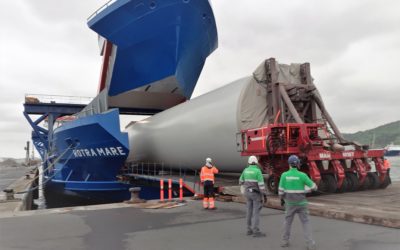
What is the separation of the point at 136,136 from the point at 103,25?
7599 mm

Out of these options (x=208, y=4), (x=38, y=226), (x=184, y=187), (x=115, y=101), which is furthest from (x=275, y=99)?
(x=115, y=101)

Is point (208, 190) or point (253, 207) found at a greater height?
point (208, 190)

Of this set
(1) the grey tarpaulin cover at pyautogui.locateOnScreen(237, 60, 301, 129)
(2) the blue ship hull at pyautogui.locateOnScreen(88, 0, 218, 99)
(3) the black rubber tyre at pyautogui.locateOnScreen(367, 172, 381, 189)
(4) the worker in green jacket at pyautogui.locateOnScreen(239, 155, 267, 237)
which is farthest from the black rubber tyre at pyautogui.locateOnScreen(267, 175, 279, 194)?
(2) the blue ship hull at pyautogui.locateOnScreen(88, 0, 218, 99)

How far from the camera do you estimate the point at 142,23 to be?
1898cm

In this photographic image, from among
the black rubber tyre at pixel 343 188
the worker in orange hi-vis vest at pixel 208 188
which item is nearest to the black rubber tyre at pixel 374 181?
the black rubber tyre at pixel 343 188

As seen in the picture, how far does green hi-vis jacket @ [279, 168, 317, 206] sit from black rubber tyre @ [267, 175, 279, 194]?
5098 mm

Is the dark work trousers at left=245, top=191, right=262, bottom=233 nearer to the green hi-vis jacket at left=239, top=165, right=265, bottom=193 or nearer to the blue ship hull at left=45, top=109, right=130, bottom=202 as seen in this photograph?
the green hi-vis jacket at left=239, top=165, right=265, bottom=193

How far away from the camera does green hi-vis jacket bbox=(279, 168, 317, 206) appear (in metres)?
5.81

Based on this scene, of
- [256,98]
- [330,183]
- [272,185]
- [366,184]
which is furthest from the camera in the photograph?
[256,98]

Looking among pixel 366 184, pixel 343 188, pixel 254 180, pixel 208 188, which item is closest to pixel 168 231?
pixel 254 180

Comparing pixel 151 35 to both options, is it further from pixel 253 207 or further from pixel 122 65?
pixel 253 207

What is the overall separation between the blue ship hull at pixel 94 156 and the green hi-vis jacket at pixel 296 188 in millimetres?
12012

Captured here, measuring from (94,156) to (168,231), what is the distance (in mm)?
11895

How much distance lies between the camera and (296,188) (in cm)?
584
